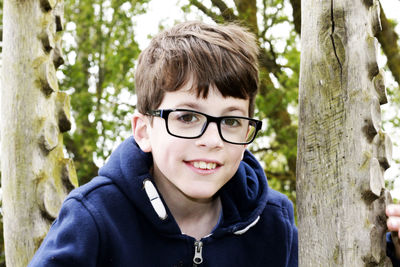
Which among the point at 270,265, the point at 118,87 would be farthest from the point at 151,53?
the point at 118,87

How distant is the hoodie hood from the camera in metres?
2.06

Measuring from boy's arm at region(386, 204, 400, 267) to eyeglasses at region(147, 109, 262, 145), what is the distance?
1.96ft

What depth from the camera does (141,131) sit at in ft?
7.18

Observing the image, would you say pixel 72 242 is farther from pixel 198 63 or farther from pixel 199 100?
pixel 198 63

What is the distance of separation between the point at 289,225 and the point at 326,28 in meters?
0.97

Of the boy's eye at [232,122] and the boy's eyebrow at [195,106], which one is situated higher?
the boy's eyebrow at [195,106]

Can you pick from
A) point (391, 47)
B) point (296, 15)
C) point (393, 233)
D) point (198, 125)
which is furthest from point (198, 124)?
point (391, 47)

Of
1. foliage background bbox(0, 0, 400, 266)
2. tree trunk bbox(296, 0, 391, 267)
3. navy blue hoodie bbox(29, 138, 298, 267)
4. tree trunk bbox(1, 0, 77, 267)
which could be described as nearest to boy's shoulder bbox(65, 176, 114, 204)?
navy blue hoodie bbox(29, 138, 298, 267)

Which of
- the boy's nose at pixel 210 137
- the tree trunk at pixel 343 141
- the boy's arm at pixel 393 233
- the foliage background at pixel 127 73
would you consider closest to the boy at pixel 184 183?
the boy's nose at pixel 210 137

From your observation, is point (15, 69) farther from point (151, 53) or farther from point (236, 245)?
point (236, 245)

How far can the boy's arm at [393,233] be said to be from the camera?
66.6 inches

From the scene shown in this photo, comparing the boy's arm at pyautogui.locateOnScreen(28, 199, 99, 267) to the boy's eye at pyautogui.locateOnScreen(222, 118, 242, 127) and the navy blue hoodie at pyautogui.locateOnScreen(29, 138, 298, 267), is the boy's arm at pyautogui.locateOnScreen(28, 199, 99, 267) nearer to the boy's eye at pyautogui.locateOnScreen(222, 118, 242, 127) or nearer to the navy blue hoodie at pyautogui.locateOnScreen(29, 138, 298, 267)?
the navy blue hoodie at pyautogui.locateOnScreen(29, 138, 298, 267)

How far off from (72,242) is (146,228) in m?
0.33

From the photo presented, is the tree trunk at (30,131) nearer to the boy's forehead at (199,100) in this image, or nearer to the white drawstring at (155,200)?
the white drawstring at (155,200)
